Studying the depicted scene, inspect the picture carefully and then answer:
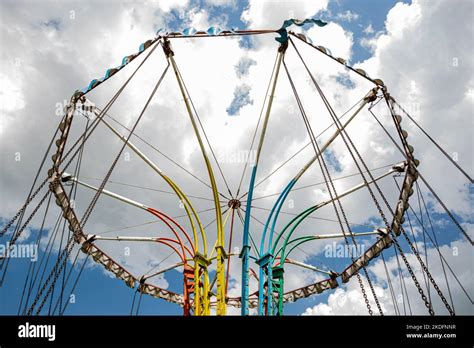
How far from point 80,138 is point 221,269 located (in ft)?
24.3

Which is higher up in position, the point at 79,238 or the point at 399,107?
the point at 399,107

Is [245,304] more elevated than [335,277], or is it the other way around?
[335,277]

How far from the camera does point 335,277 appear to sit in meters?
24.4
